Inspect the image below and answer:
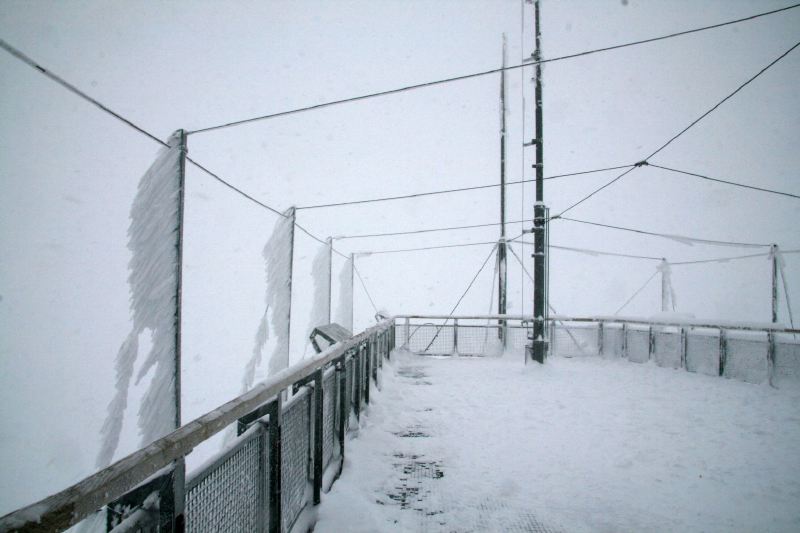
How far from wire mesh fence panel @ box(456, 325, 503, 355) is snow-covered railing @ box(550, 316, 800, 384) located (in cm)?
185

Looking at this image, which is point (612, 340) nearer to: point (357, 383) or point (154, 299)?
point (357, 383)

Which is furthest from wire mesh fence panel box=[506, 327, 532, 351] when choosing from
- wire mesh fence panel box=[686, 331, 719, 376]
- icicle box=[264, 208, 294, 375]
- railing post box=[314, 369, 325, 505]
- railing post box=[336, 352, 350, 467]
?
railing post box=[314, 369, 325, 505]

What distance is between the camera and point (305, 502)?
3.01 metres

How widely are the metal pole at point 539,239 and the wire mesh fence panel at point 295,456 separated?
8.47m

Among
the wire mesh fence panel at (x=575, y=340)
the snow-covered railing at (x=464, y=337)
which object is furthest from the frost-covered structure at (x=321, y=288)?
the wire mesh fence panel at (x=575, y=340)

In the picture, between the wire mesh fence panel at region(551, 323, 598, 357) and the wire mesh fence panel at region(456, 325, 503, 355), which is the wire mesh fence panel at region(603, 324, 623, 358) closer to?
the wire mesh fence panel at region(551, 323, 598, 357)

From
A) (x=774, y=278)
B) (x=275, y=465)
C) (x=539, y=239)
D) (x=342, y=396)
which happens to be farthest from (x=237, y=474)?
(x=774, y=278)

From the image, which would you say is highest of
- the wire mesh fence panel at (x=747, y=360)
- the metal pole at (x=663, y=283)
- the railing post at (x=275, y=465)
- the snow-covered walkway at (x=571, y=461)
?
the metal pole at (x=663, y=283)

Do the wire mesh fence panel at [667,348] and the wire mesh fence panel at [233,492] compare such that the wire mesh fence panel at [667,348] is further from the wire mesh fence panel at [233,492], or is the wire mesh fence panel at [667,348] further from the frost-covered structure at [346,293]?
the wire mesh fence panel at [233,492]

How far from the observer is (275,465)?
2.29 metres

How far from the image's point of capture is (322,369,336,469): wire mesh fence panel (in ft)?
11.6

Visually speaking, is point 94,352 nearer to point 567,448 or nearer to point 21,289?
point 21,289

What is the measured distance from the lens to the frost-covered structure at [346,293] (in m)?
14.7

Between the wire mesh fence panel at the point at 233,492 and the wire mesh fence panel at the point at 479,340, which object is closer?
the wire mesh fence panel at the point at 233,492
